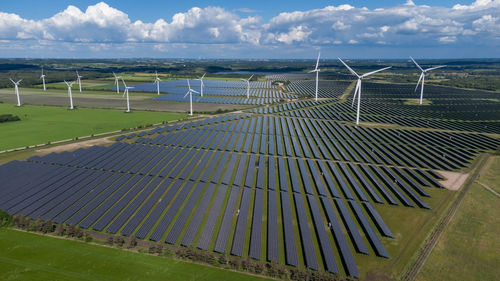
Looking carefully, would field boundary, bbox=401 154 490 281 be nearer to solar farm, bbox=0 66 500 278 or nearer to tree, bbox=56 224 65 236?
solar farm, bbox=0 66 500 278

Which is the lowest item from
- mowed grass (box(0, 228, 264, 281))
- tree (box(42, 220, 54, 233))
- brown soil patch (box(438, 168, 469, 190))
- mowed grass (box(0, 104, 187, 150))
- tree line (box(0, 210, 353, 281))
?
mowed grass (box(0, 228, 264, 281))

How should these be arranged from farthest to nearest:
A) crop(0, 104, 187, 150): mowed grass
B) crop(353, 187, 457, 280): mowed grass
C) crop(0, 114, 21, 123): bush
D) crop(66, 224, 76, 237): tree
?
crop(0, 114, 21, 123): bush < crop(0, 104, 187, 150): mowed grass < crop(66, 224, 76, 237): tree < crop(353, 187, 457, 280): mowed grass

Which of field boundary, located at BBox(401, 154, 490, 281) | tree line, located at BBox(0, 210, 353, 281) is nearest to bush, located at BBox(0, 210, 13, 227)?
tree line, located at BBox(0, 210, 353, 281)

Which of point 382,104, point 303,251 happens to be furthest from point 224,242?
point 382,104

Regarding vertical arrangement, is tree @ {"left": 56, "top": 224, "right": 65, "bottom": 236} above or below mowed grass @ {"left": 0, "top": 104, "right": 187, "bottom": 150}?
below

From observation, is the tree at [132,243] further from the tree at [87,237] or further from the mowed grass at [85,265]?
the tree at [87,237]

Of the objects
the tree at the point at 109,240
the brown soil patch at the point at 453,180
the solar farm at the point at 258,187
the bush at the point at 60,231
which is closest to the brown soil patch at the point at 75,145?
the solar farm at the point at 258,187

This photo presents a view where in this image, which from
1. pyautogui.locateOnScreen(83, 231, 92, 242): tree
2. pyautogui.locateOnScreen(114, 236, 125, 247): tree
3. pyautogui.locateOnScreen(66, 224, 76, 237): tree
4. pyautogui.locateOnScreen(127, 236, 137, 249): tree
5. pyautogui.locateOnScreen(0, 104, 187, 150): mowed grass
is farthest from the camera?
pyautogui.locateOnScreen(0, 104, 187, 150): mowed grass

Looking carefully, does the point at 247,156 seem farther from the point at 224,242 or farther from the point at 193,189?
the point at 224,242
